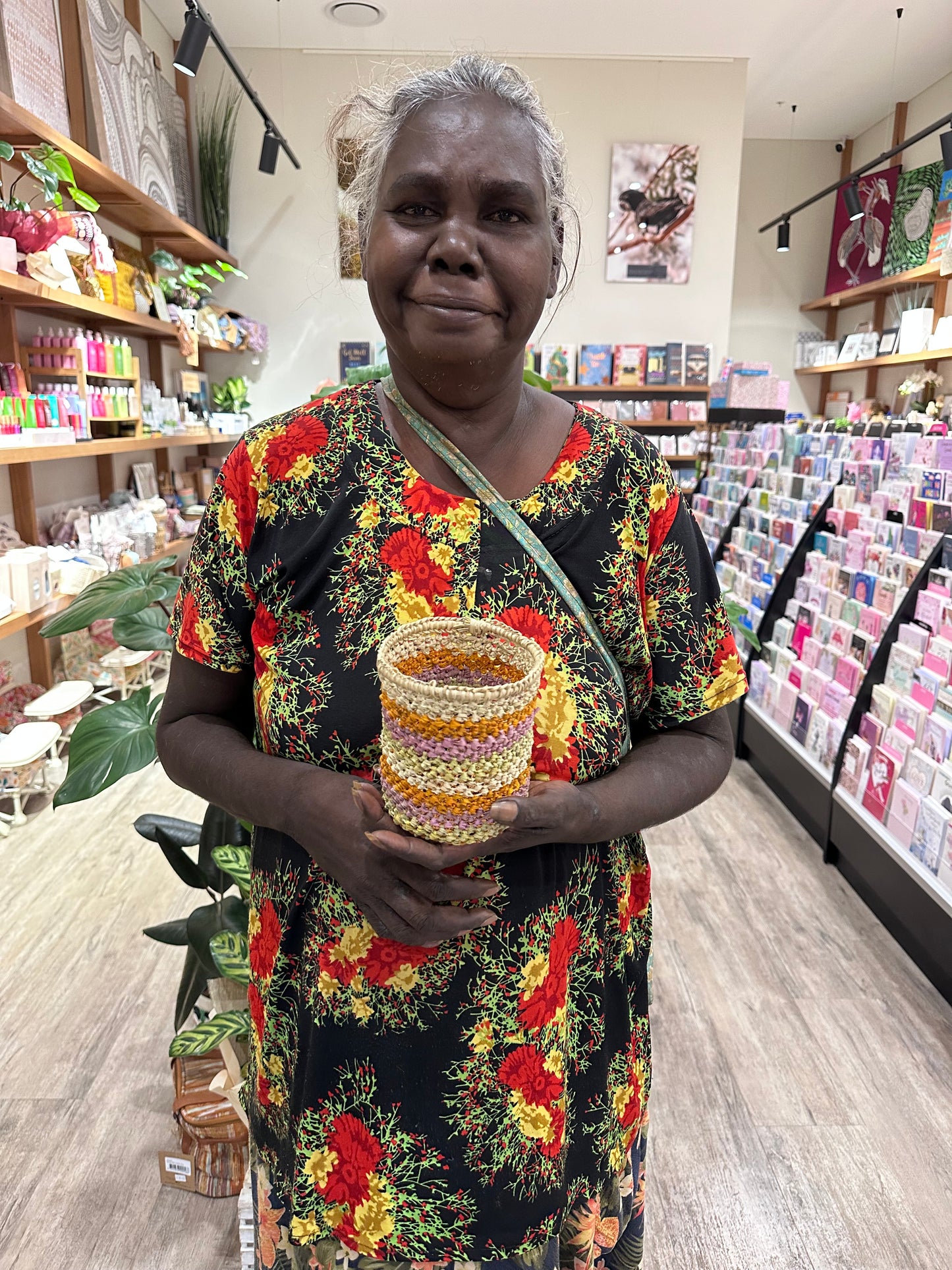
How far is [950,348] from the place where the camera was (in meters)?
6.12

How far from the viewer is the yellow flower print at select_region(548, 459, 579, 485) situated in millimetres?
782

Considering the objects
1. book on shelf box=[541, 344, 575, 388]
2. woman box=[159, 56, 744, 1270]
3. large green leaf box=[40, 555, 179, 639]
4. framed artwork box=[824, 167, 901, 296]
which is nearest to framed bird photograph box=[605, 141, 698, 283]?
book on shelf box=[541, 344, 575, 388]

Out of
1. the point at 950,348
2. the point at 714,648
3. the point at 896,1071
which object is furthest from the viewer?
the point at 950,348

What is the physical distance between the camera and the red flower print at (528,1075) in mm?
778

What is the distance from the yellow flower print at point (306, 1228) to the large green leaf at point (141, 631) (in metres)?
0.98

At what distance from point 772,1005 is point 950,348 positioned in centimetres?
565

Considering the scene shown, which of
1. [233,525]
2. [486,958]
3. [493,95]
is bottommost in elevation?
[486,958]

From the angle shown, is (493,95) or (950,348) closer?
(493,95)

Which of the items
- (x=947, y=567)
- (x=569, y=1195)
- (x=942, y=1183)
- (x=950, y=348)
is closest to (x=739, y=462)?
(x=947, y=567)

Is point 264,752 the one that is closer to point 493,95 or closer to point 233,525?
point 233,525

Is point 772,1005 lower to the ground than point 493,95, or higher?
lower

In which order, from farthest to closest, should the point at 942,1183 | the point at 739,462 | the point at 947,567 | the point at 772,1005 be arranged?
the point at 739,462
the point at 947,567
the point at 772,1005
the point at 942,1183

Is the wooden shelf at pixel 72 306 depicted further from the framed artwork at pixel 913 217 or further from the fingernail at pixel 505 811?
the framed artwork at pixel 913 217

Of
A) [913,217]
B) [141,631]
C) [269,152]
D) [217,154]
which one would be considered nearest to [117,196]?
[269,152]
